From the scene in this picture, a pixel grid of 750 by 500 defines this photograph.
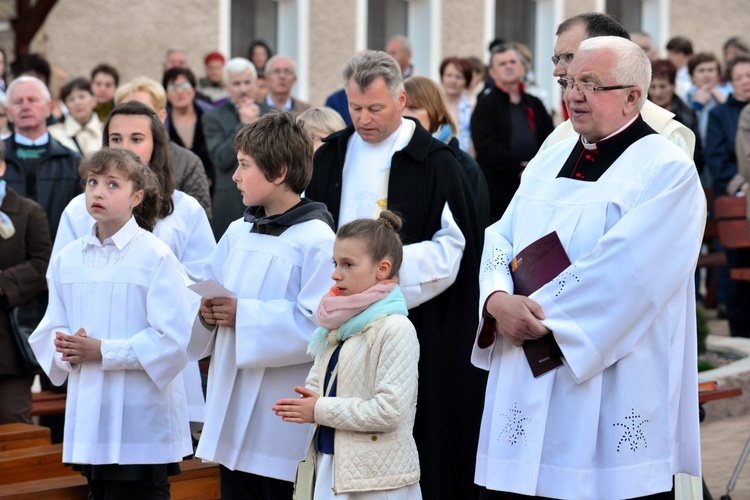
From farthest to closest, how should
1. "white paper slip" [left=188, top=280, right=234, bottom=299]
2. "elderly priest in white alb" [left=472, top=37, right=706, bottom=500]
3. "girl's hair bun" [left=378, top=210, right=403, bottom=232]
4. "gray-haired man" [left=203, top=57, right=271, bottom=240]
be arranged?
"gray-haired man" [left=203, top=57, right=271, bottom=240] → "white paper slip" [left=188, top=280, right=234, bottom=299] → "girl's hair bun" [left=378, top=210, right=403, bottom=232] → "elderly priest in white alb" [left=472, top=37, right=706, bottom=500]

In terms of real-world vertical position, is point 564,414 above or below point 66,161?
below

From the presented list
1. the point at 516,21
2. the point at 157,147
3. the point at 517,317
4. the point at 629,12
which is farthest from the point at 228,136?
the point at 629,12

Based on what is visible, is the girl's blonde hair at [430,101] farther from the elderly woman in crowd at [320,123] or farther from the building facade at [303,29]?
the building facade at [303,29]

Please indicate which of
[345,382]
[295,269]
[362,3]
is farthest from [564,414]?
[362,3]

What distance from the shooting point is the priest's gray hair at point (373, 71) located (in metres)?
5.68

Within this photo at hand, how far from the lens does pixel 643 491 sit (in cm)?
419

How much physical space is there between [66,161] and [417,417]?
3499mm

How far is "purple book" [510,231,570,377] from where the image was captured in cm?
430

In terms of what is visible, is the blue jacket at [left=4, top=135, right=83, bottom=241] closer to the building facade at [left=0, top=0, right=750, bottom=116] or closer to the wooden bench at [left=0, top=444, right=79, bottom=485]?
the wooden bench at [left=0, top=444, right=79, bottom=485]

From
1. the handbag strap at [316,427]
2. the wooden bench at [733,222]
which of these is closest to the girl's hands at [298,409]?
the handbag strap at [316,427]

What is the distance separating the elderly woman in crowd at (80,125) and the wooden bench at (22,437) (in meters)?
3.75

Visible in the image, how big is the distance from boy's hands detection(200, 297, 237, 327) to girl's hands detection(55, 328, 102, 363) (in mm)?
505

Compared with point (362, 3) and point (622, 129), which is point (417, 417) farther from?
point (362, 3)

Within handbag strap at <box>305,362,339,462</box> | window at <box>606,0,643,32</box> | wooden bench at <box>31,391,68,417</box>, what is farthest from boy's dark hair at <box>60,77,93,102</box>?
window at <box>606,0,643,32</box>
